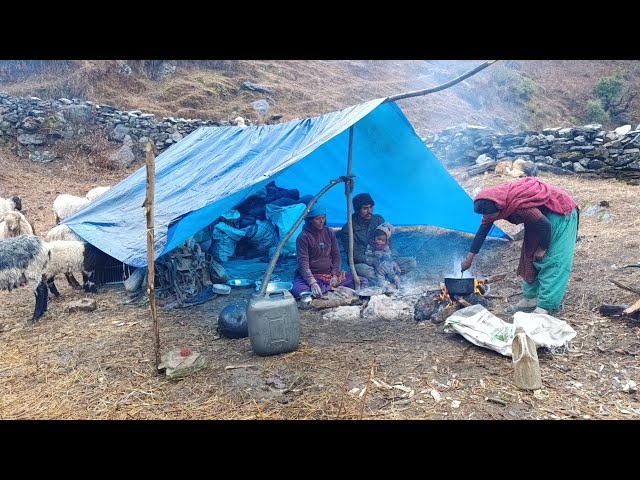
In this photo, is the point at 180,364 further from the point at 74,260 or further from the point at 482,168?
the point at 482,168

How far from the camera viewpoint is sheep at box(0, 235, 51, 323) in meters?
4.48

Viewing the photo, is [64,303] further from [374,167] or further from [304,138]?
[374,167]

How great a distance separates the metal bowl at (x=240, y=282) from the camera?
17.8 ft

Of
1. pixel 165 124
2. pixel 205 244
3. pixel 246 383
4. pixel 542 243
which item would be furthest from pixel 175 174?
pixel 165 124

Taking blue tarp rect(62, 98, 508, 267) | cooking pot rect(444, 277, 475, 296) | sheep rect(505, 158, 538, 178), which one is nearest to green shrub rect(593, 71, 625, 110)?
sheep rect(505, 158, 538, 178)

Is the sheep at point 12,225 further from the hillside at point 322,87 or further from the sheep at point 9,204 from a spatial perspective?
the hillside at point 322,87

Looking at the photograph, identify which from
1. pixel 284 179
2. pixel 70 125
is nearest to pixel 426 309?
pixel 284 179

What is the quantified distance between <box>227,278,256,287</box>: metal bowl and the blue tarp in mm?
992

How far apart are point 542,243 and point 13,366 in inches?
178

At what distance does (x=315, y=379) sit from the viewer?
3.29 meters

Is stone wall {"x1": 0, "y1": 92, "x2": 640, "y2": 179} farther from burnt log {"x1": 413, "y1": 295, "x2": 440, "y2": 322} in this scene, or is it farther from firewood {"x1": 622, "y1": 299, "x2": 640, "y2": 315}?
burnt log {"x1": 413, "y1": 295, "x2": 440, "y2": 322}

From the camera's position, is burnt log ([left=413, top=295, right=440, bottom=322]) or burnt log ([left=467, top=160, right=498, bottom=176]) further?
burnt log ([left=467, top=160, right=498, bottom=176])

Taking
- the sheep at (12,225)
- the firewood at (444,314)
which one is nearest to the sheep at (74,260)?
the sheep at (12,225)

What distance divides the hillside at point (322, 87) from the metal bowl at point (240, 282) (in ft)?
36.4
